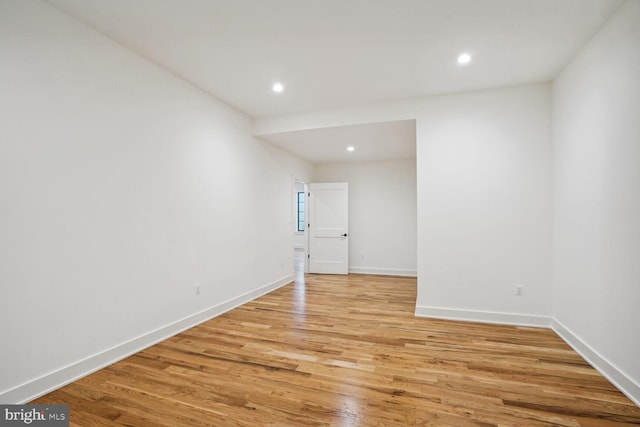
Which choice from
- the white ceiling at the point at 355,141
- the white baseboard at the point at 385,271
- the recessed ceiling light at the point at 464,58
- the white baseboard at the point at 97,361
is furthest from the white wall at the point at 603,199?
the white baseboard at the point at 97,361

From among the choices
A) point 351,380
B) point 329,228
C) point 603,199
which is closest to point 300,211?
point 329,228

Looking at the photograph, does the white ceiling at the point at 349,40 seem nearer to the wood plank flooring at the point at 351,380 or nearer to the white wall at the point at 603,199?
the white wall at the point at 603,199

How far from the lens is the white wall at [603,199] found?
209 centimetres

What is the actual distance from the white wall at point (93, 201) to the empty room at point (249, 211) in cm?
2

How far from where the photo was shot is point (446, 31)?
2510 mm

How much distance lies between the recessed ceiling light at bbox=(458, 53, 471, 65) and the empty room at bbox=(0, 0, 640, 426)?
0.03m

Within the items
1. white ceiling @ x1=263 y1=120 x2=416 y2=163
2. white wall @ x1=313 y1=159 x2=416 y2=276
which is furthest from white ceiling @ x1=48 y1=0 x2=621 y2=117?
white wall @ x1=313 y1=159 x2=416 y2=276

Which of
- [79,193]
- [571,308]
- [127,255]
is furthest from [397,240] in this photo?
[79,193]

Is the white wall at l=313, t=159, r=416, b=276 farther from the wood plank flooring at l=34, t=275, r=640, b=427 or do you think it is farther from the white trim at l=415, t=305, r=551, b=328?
the wood plank flooring at l=34, t=275, r=640, b=427

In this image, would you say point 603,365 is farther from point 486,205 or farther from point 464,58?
point 464,58

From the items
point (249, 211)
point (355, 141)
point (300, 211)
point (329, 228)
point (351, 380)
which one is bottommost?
point (351, 380)

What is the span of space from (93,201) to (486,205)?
407 centimetres

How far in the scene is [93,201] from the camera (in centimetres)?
245

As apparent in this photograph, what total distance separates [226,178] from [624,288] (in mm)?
4159
